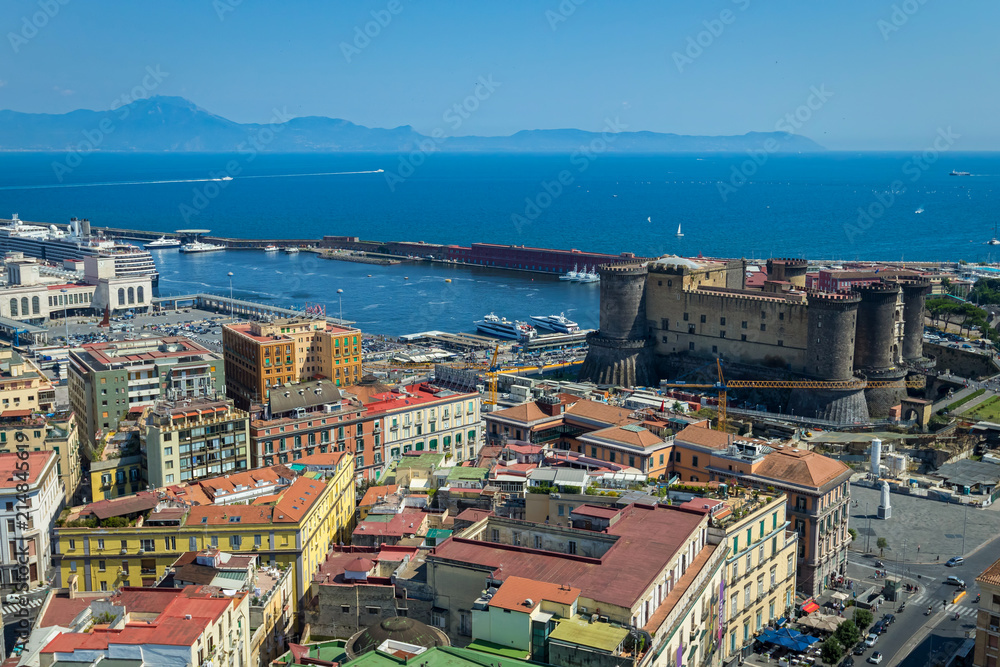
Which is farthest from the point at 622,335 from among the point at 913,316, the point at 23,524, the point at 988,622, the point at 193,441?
the point at 23,524

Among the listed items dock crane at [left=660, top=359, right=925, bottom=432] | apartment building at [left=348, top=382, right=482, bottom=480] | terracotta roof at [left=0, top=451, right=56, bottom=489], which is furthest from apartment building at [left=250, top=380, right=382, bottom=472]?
dock crane at [left=660, top=359, right=925, bottom=432]

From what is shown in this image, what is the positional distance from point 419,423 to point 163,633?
27.1 metres

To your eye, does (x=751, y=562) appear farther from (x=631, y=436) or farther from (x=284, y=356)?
(x=284, y=356)

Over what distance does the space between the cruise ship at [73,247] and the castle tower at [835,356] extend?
7861 centimetres

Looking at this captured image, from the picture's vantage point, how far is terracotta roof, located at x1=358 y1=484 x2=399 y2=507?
126ft

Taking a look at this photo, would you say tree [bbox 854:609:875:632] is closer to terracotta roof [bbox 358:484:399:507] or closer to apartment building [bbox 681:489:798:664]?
apartment building [bbox 681:489:798:664]

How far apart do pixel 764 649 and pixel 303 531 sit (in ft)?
51.7

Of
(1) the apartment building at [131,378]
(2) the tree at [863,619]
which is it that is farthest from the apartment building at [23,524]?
(2) the tree at [863,619]

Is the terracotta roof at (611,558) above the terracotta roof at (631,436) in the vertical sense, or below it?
Answer: above

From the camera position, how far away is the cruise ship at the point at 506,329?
91062mm

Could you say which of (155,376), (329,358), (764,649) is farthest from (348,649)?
(329,358)

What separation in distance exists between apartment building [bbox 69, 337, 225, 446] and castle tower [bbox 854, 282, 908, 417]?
39447 millimetres

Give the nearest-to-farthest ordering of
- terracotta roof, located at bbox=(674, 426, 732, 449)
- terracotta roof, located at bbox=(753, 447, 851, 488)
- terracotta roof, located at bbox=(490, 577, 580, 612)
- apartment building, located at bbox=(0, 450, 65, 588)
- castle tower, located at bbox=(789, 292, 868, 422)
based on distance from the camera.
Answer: terracotta roof, located at bbox=(490, 577, 580, 612) < terracotta roof, located at bbox=(753, 447, 851, 488) < apartment building, located at bbox=(0, 450, 65, 588) < terracotta roof, located at bbox=(674, 426, 732, 449) < castle tower, located at bbox=(789, 292, 868, 422)

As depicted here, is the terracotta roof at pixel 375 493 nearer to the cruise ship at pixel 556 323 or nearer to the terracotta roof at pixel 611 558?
the terracotta roof at pixel 611 558
